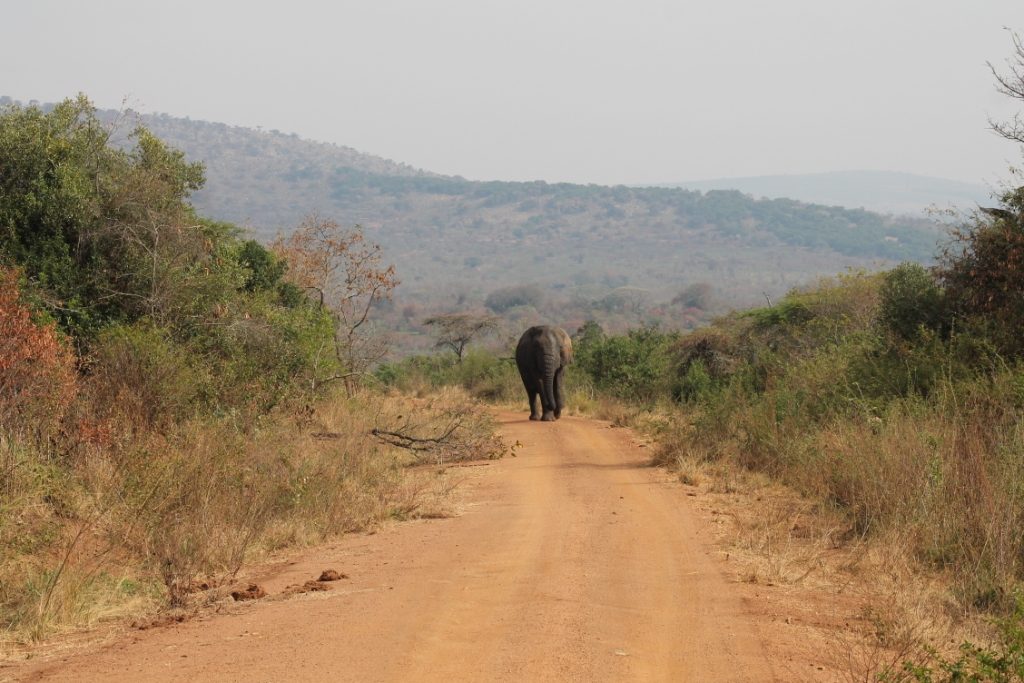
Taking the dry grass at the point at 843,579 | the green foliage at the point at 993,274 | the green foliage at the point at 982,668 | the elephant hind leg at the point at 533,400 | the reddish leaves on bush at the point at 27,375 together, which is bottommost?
the elephant hind leg at the point at 533,400

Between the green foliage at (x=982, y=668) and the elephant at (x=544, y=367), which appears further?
the elephant at (x=544, y=367)

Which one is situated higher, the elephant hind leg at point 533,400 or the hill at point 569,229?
the hill at point 569,229

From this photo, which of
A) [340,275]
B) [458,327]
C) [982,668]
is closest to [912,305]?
[982,668]

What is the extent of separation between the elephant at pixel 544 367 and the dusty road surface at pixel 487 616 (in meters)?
11.7

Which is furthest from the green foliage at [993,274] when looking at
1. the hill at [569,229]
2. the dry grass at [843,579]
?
the hill at [569,229]

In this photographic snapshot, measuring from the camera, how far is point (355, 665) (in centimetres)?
595

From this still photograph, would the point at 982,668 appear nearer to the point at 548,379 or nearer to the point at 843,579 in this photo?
the point at 843,579

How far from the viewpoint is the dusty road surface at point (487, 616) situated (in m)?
5.96

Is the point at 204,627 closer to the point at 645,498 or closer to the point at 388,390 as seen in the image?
the point at 645,498

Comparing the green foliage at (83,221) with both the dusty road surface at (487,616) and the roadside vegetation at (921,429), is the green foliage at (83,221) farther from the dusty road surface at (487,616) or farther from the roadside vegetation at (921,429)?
the roadside vegetation at (921,429)

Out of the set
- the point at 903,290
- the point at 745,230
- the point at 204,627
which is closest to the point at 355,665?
the point at 204,627

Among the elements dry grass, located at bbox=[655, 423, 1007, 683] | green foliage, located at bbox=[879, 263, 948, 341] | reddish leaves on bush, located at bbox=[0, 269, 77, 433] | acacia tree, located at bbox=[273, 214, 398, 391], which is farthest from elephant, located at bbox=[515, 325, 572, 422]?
reddish leaves on bush, located at bbox=[0, 269, 77, 433]

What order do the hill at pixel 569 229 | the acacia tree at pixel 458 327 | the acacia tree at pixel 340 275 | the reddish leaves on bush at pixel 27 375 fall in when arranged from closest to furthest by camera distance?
the reddish leaves on bush at pixel 27 375, the acacia tree at pixel 340 275, the acacia tree at pixel 458 327, the hill at pixel 569 229

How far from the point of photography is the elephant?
75.0 ft
